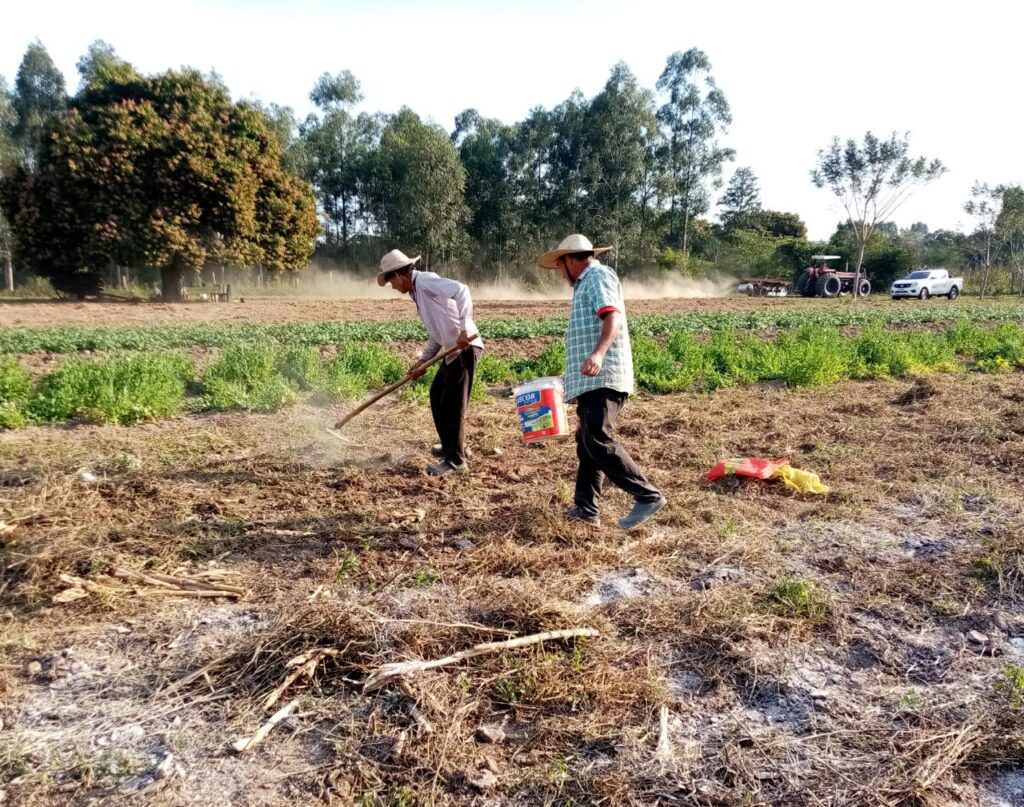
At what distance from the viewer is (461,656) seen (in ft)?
8.77

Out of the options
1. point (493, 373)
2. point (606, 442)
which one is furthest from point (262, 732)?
point (493, 373)

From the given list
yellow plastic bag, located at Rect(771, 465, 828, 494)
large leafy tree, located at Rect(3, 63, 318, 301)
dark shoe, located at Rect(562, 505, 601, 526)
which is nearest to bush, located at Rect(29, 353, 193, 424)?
dark shoe, located at Rect(562, 505, 601, 526)

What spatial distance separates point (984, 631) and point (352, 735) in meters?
2.81

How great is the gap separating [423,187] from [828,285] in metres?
20.6

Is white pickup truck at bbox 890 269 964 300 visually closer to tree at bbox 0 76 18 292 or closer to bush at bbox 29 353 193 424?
bush at bbox 29 353 193 424

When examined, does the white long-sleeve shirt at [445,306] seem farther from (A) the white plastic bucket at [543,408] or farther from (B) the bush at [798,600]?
(B) the bush at [798,600]

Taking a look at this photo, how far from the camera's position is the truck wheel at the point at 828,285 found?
30625mm

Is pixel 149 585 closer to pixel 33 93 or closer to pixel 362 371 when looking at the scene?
pixel 362 371

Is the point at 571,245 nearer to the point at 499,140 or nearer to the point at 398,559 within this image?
the point at 398,559

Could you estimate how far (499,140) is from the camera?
132 feet

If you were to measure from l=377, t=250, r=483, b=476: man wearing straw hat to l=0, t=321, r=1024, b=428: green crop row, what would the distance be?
2705mm

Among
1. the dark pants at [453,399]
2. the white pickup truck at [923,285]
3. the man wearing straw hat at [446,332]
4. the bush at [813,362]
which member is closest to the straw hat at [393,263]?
the man wearing straw hat at [446,332]

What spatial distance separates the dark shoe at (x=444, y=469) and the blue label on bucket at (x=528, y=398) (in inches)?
50.4

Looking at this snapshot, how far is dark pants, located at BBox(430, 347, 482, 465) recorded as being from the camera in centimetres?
514
